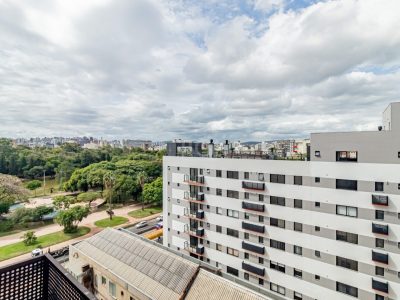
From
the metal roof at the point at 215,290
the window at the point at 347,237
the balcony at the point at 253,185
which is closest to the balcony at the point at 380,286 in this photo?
the window at the point at 347,237

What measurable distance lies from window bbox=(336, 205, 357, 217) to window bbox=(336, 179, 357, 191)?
6.21 ft

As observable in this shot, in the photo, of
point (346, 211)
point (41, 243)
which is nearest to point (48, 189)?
point (41, 243)

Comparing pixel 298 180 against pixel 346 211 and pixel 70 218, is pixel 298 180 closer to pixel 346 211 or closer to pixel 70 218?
pixel 346 211

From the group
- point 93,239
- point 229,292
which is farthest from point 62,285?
point 93,239

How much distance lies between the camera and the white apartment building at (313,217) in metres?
21.4

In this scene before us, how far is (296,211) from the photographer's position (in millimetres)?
26266

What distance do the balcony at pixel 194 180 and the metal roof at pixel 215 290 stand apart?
1435 cm

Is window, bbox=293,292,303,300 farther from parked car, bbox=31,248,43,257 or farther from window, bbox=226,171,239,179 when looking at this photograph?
parked car, bbox=31,248,43,257

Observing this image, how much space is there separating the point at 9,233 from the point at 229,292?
2185 inches

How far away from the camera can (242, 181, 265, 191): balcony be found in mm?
28688

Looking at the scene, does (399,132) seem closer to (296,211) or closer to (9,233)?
(296,211)

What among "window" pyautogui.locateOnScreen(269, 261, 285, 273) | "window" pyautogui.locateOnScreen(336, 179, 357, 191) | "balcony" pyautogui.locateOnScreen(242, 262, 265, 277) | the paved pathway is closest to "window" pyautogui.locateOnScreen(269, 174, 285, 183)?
"window" pyautogui.locateOnScreen(336, 179, 357, 191)

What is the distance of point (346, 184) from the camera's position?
2330 cm

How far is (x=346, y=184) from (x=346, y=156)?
2777 mm
